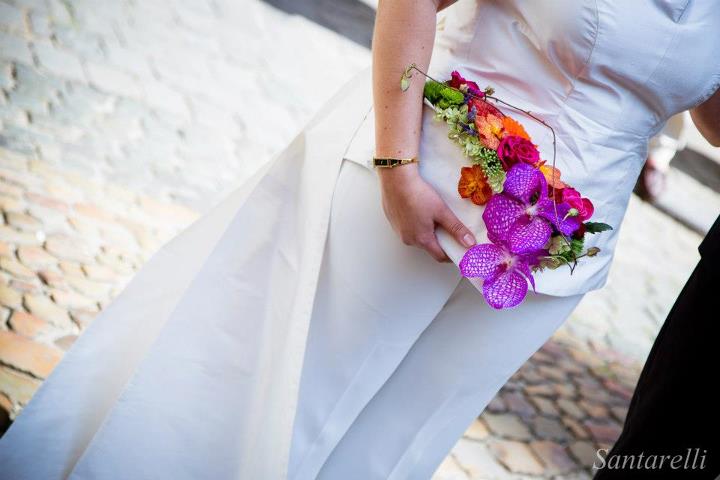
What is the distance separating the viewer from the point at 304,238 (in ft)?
5.11

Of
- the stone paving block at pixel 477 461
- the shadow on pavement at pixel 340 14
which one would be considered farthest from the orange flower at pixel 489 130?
the shadow on pavement at pixel 340 14

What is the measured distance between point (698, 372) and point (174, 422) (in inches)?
49.1

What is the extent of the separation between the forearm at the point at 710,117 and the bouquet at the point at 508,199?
1.50 ft

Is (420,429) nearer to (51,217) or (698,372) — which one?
→ (698,372)

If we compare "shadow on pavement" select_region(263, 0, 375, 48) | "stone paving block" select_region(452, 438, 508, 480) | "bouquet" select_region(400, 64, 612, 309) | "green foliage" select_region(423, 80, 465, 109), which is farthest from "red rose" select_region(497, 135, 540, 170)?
"shadow on pavement" select_region(263, 0, 375, 48)

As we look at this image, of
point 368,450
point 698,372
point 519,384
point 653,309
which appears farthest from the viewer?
point 653,309

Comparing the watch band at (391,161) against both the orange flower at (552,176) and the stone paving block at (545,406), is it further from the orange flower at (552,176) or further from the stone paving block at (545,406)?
the stone paving block at (545,406)

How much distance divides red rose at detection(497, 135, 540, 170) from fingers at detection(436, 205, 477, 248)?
0.13 meters

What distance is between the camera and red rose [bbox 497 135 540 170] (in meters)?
1.25

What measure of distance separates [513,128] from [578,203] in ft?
0.61

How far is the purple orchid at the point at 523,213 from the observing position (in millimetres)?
1229

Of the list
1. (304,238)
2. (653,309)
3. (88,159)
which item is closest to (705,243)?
(304,238)

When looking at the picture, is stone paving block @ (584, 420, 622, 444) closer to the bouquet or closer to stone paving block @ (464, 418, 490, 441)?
stone paving block @ (464, 418, 490, 441)

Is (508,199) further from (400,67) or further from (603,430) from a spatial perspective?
(603,430)
